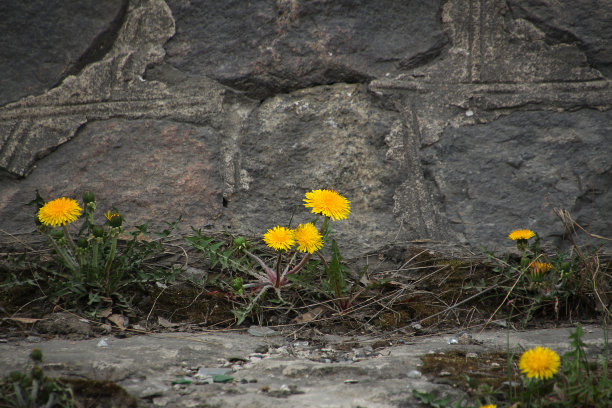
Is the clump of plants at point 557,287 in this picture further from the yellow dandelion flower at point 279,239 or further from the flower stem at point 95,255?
the flower stem at point 95,255

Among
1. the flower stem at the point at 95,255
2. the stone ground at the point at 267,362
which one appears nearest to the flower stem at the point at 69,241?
the flower stem at the point at 95,255

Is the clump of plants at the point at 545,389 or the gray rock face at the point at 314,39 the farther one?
the gray rock face at the point at 314,39

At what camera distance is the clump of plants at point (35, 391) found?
1.05 metres

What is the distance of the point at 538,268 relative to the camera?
70.8 inches

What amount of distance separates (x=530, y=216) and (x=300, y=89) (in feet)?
3.57

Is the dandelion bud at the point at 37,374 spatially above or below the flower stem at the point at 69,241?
below

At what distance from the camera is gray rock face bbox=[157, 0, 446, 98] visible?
7.25 ft

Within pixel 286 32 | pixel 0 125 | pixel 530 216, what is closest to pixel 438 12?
pixel 286 32

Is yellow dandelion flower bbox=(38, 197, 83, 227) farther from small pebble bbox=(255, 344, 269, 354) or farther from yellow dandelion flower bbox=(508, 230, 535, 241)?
yellow dandelion flower bbox=(508, 230, 535, 241)

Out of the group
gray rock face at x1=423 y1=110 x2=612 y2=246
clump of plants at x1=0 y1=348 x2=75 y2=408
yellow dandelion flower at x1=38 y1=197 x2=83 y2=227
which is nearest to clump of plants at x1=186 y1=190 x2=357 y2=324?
yellow dandelion flower at x1=38 y1=197 x2=83 y2=227

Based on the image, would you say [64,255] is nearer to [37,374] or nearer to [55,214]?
[55,214]

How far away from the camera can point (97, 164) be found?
2.18 m

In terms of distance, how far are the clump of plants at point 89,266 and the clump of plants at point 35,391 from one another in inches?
25.2

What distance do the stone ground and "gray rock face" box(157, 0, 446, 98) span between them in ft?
3.65
